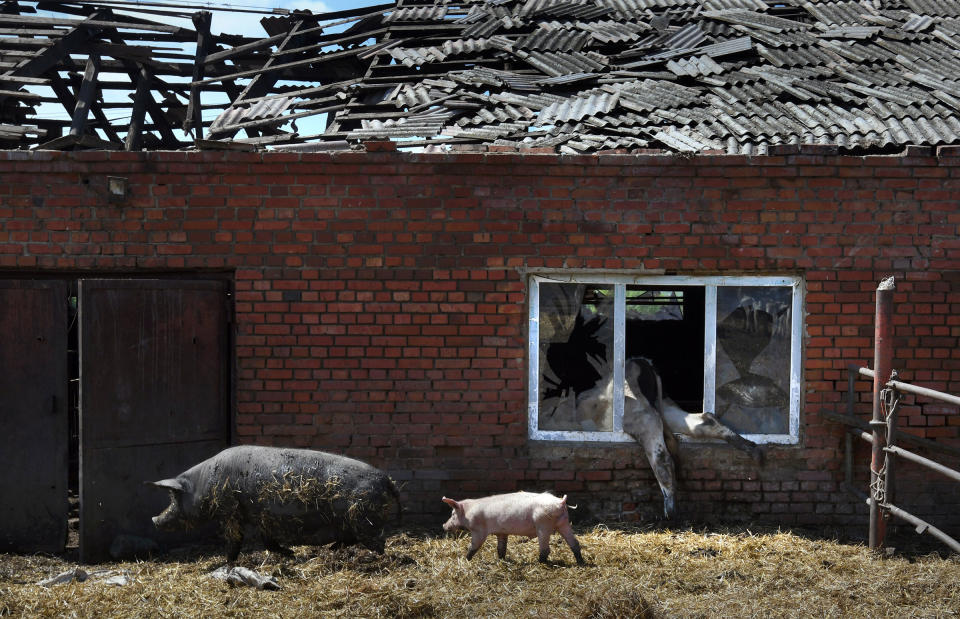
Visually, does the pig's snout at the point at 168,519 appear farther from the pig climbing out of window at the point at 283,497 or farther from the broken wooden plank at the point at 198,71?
the broken wooden plank at the point at 198,71

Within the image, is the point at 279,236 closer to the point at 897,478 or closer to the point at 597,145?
the point at 597,145

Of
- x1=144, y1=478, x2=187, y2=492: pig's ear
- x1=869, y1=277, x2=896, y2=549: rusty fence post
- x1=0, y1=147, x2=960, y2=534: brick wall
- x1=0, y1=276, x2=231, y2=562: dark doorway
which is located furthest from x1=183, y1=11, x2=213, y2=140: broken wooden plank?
x1=869, y1=277, x2=896, y2=549: rusty fence post

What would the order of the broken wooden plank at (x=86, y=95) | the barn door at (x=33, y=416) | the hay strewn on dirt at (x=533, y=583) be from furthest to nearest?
the broken wooden plank at (x=86, y=95) → the barn door at (x=33, y=416) → the hay strewn on dirt at (x=533, y=583)

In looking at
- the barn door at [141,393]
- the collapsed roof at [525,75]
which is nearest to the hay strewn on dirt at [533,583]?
the barn door at [141,393]

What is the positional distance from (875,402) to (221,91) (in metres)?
7.98

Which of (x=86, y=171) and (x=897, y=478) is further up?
(x=86, y=171)

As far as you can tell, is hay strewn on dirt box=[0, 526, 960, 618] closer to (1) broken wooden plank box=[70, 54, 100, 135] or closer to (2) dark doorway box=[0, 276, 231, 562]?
(2) dark doorway box=[0, 276, 231, 562]

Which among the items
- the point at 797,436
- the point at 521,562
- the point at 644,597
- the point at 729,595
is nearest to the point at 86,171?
the point at 521,562

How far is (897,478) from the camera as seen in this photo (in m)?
6.86

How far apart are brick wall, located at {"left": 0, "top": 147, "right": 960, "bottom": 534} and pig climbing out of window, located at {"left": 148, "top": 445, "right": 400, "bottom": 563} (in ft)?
3.37

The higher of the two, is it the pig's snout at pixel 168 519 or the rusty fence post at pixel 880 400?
the rusty fence post at pixel 880 400

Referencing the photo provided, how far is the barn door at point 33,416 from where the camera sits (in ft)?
21.7

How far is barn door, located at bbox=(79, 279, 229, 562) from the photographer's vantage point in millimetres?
6371

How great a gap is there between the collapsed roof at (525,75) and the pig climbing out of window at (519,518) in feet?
9.68
